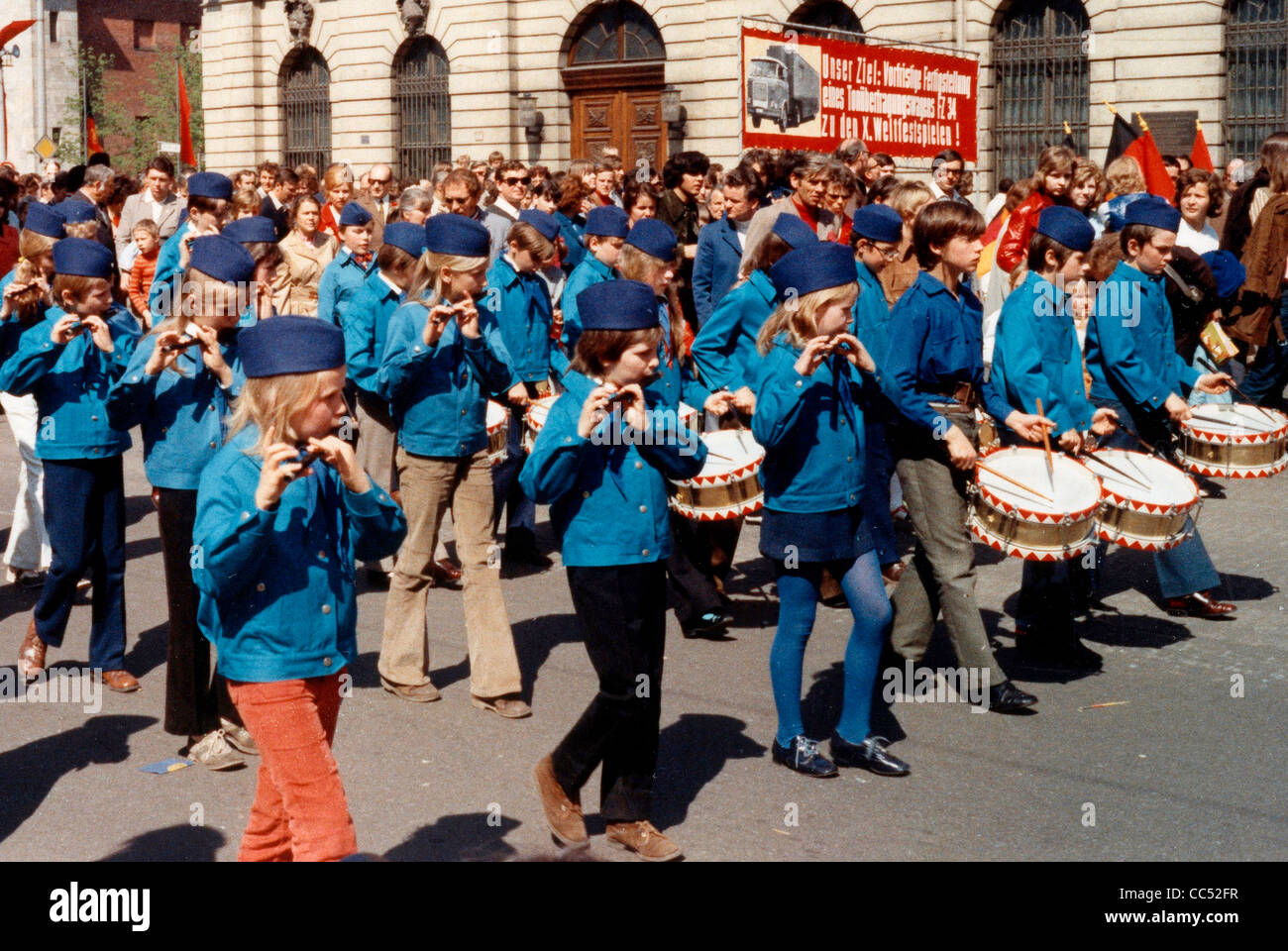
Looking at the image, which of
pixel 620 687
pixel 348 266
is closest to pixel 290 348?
pixel 620 687

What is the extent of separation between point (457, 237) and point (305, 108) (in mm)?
30879

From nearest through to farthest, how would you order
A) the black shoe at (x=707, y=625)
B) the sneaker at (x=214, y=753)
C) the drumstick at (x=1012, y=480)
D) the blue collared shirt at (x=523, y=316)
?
the sneaker at (x=214, y=753) < the drumstick at (x=1012, y=480) < the black shoe at (x=707, y=625) < the blue collared shirt at (x=523, y=316)

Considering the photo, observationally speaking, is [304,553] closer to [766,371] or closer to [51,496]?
[766,371]

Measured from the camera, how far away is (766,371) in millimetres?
6039

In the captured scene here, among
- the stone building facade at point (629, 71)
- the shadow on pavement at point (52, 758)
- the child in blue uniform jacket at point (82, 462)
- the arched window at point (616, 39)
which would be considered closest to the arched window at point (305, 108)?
the stone building facade at point (629, 71)

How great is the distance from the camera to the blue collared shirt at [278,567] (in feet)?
14.2

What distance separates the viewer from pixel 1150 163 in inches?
553

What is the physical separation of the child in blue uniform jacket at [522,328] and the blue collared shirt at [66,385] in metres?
2.47

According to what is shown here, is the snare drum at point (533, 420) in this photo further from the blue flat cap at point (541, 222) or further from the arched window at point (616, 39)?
the arched window at point (616, 39)

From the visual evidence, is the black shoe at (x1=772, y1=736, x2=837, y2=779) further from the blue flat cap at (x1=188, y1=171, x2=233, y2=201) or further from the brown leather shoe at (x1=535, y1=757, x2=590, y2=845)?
the blue flat cap at (x1=188, y1=171, x2=233, y2=201)

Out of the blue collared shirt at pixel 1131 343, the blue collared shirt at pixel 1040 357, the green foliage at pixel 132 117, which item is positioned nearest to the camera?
the blue collared shirt at pixel 1040 357

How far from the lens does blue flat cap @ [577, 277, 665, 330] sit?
528 centimetres

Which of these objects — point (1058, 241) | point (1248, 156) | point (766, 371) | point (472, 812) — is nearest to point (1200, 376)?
point (1058, 241)

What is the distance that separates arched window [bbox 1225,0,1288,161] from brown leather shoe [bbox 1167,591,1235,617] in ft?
53.1
